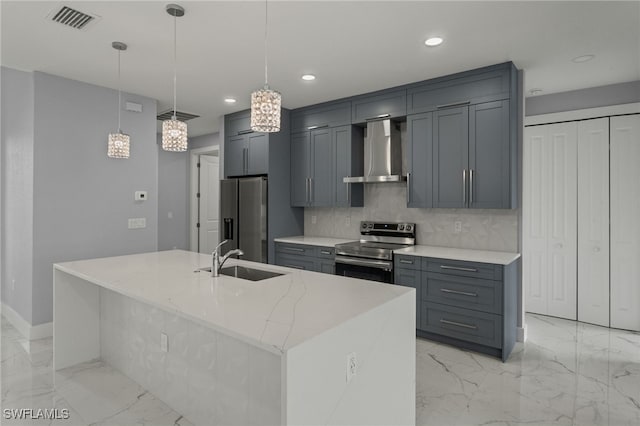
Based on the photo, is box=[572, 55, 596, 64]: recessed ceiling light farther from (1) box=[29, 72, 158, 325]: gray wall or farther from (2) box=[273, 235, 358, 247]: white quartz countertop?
(1) box=[29, 72, 158, 325]: gray wall

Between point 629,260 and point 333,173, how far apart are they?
128 inches

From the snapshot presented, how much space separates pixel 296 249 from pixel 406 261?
1461 mm

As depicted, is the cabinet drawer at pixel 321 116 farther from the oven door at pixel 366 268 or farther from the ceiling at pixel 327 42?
the oven door at pixel 366 268

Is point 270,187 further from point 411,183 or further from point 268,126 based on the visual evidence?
point 268,126

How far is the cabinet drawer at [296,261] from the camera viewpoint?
4395 mm

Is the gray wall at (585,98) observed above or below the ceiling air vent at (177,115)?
below

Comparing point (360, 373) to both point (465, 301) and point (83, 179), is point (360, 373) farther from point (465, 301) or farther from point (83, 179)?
point (83, 179)

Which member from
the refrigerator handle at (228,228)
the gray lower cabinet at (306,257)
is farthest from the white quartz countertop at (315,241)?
the refrigerator handle at (228,228)

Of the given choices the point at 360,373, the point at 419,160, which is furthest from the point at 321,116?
the point at 360,373

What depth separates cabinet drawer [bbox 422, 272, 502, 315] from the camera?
310 centimetres

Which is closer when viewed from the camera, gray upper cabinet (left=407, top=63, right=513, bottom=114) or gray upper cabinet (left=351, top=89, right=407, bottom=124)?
gray upper cabinet (left=407, top=63, right=513, bottom=114)

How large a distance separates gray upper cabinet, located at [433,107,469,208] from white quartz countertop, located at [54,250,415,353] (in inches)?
75.3

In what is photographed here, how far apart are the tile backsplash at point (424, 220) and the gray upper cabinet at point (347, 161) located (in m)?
0.25

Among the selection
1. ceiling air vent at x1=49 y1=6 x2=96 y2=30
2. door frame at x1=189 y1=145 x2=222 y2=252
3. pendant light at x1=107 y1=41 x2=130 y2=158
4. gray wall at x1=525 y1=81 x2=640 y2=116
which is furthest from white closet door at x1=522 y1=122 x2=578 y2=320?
door frame at x1=189 y1=145 x2=222 y2=252
